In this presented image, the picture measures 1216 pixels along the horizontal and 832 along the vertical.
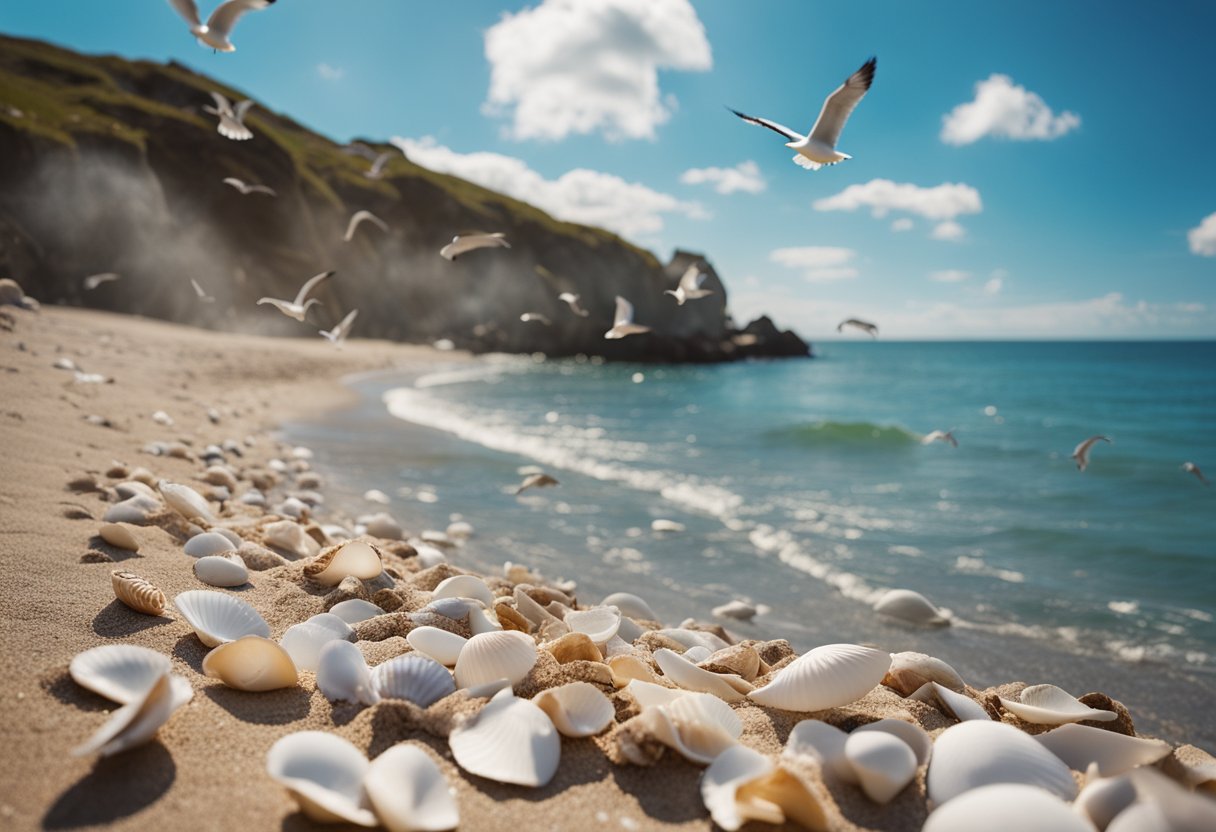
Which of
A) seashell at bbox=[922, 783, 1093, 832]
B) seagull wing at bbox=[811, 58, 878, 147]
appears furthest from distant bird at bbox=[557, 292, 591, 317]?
seashell at bbox=[922, 783, 1093, 832]

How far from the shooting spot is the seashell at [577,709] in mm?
2242

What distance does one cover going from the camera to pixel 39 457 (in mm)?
5379

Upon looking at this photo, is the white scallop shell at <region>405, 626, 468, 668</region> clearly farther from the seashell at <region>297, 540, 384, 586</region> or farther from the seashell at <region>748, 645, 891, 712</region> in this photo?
the seashell at <region>748, 645, 891, 712</region>

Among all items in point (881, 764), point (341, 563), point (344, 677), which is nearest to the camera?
point (881, 764)

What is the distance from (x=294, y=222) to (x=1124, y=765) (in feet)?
162

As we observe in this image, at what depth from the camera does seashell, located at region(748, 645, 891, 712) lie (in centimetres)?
251

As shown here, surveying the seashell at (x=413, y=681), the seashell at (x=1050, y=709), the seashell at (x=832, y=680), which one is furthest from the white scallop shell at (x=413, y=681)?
the seashell at (x=1050, y=709)

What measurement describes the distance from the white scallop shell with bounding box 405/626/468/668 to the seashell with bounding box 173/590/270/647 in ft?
2.04

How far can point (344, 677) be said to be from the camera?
243cm

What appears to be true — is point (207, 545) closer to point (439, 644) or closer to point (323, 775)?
point (439, 644)

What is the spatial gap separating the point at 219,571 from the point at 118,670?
163cm

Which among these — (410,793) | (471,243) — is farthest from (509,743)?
(471,243)

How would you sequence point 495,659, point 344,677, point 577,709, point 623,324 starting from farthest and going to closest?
point 623,324
point 495,659
point 344,677
point 577,709

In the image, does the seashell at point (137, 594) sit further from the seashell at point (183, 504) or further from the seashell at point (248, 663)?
the seashell at point (183, 504)
